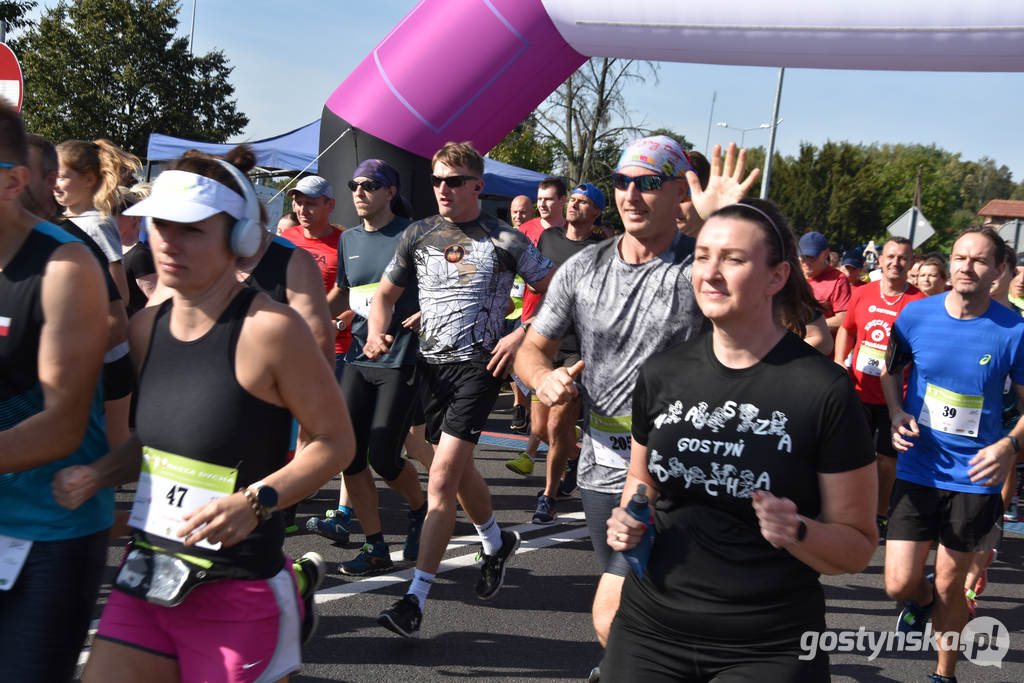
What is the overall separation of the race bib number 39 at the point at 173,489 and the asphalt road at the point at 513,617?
1835 millimetres

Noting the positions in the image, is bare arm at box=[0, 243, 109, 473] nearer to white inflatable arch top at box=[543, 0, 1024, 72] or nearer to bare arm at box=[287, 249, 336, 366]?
bare arm at box=[287, 249, 336, 366]

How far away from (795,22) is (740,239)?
19.0ft

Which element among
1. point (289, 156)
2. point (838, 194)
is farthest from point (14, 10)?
point (838, 194)

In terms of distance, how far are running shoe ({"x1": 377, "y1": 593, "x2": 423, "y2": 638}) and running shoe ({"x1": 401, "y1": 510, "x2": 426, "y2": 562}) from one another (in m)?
1.17

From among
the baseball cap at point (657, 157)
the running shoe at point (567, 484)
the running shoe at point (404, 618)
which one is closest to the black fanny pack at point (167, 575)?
the baseball cap at point (657, 157)

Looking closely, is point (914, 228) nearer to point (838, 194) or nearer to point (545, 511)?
point (545, 511)

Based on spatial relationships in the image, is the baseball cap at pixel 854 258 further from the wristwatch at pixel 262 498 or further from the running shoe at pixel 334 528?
the wristwatch at pixel 262 498

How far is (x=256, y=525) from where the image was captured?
2029 millimetres

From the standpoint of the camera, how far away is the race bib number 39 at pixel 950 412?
164 inches

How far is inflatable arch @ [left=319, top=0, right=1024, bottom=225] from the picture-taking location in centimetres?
698

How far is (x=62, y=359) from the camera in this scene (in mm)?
2121

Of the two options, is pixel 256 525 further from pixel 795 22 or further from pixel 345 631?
pixel 795 22

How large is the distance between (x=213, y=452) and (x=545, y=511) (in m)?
4.48

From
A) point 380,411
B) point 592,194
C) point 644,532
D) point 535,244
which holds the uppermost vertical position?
point 592,194
